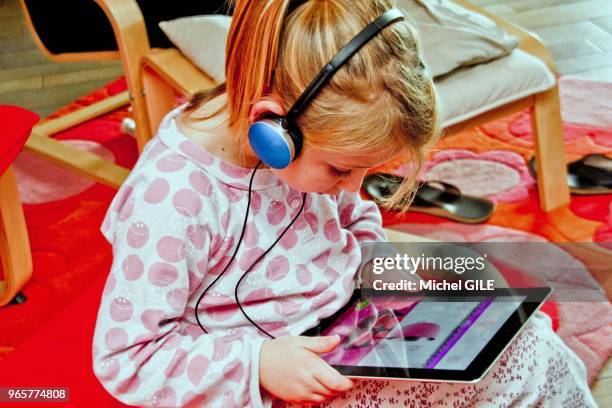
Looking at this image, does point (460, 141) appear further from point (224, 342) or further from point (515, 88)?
point (224, 342)

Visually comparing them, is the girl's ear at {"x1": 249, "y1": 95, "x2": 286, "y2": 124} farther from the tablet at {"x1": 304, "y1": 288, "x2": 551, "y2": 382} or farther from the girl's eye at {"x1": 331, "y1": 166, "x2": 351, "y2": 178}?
the tablet at {"x1": 304, "y1": 288, "x2": 551, "y2": 382}

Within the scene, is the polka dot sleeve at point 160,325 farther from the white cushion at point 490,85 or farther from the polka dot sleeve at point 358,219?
the white cushion at point 490,85

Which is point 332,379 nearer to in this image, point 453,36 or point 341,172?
point 341,172

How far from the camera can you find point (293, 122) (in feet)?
2.33

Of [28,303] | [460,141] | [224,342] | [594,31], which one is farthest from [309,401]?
[594,31]

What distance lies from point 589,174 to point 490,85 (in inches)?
17.8

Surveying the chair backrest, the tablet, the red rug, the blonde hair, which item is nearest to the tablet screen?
the tablet

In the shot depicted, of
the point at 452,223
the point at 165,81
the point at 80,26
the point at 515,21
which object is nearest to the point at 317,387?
the point at 165,81

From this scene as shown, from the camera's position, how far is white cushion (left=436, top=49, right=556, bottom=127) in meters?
1.41

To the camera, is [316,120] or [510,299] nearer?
→ [316,120]

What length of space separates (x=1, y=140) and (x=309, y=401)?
71 centimetres

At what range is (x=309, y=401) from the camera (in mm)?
776

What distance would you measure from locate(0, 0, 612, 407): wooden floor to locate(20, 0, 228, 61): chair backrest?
55 cm

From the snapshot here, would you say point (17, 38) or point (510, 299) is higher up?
point (510, 299)
